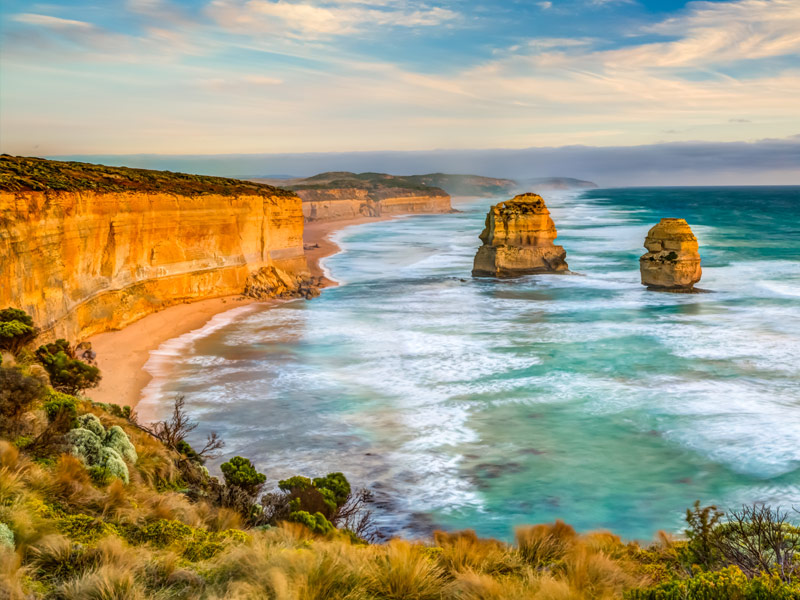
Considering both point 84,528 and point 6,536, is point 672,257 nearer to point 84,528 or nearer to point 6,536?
point 84,528

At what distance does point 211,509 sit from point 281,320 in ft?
67.4

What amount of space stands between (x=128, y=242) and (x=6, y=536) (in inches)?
911

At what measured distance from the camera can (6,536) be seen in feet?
19.7

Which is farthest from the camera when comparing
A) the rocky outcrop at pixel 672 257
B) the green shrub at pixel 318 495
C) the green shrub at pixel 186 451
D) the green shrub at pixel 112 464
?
the rocky outcrop at pixel 672 257

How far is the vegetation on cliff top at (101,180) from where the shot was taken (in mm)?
21875

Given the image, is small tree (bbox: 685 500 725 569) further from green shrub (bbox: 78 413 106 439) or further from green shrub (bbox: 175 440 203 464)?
green shrub (bbox: 175 440 203 464)

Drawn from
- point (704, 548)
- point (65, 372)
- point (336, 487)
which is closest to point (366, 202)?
point (65, 372)

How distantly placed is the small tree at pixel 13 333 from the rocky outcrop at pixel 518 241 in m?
28.5

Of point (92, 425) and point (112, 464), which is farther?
point (92, 425)

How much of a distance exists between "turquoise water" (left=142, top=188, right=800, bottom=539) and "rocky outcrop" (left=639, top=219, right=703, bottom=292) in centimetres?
121

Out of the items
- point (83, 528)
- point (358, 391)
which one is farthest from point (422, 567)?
point (358, 391)

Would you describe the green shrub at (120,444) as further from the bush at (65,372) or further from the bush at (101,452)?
the bush at (65,372)

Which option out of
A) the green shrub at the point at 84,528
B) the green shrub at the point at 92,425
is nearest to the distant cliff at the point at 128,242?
the green shrub at the point at 92,425

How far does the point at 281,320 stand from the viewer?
29641 millimetres
